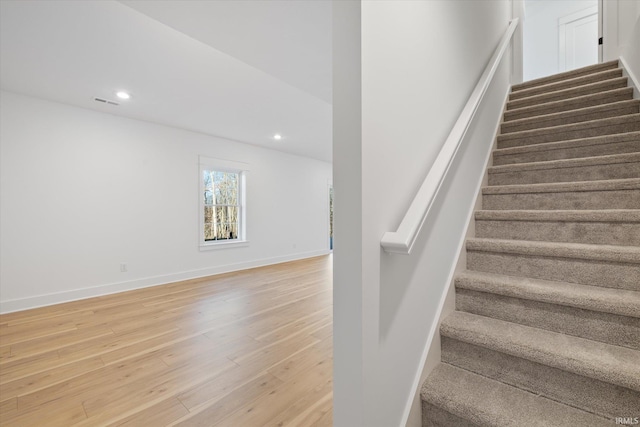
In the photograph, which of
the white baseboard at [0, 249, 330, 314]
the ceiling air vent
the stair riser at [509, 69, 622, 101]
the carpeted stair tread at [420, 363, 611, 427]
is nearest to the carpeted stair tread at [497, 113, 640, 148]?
the stair riser at [509, 69, 622, 101]

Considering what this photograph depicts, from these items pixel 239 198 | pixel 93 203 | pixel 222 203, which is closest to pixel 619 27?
pixel 239 198

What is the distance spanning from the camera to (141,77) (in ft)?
9.83

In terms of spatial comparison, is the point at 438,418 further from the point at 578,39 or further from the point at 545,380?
the point at 578,39

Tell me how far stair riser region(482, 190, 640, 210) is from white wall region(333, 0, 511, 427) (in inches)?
24.6

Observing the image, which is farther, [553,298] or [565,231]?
[565,231]

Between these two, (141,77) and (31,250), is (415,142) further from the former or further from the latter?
(31,250)

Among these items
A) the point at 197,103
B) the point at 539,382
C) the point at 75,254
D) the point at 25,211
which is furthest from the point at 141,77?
the point at 539,382

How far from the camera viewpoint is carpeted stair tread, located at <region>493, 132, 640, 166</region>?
1872 mm

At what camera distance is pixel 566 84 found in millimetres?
2934

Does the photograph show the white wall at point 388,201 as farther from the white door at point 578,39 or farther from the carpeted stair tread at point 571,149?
the white door at point 578,39

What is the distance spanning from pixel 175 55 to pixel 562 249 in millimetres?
3282

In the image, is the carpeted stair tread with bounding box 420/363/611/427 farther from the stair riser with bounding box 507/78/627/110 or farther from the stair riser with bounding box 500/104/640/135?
the stair riser with bounding box 507/78/627/110

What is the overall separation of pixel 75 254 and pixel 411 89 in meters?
4.66

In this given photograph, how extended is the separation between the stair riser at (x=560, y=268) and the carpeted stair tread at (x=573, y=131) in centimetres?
136
